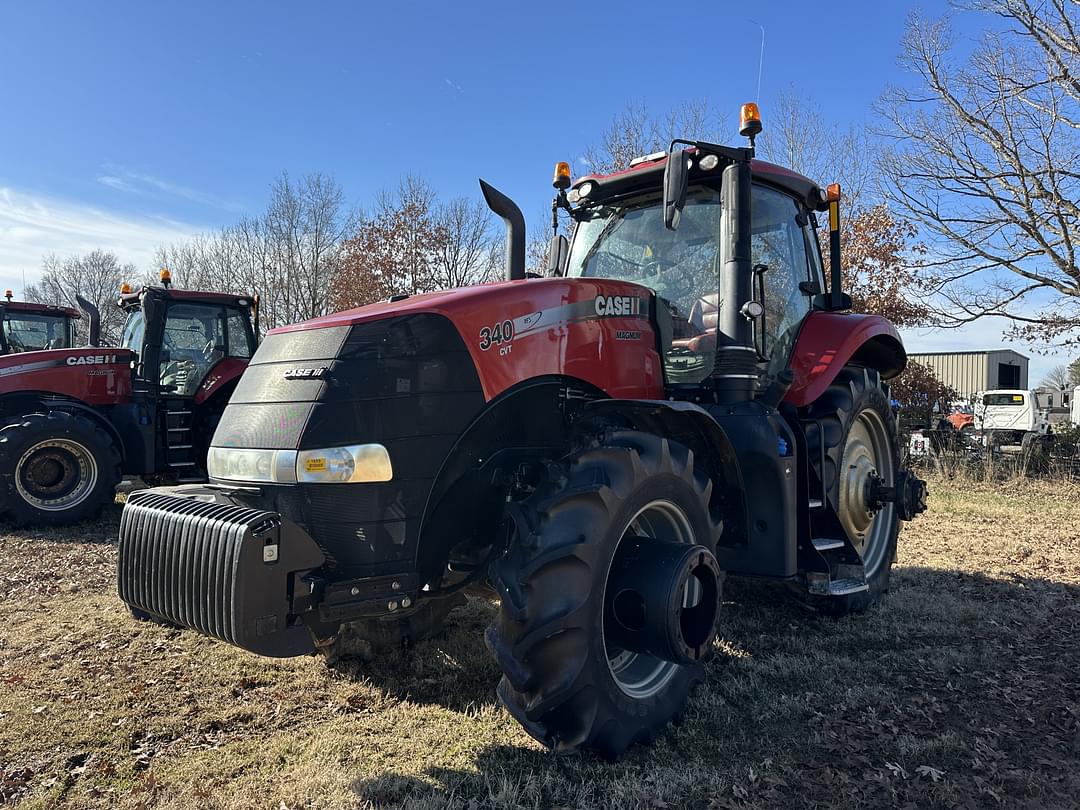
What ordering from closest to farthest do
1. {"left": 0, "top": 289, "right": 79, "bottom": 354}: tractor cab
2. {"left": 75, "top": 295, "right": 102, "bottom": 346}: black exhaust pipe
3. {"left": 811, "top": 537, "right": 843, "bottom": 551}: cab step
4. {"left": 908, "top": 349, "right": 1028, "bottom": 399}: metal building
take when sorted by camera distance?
{"left": 811, "top": 537, "right": 843, "bottom": 551}: cab step < {"left": 75, "top": 295, "right": 102, "bottom": 346}: black exhaust pipe < {"left": 0, "top": 289, "right": 79, "bottom": 354}: tractor cab < {"left": 908, "top": 349, "right": 1028, "bottom": 399}: metal building

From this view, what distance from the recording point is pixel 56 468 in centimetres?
812

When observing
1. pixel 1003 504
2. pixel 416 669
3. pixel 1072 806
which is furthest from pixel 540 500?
pixel 1003 504

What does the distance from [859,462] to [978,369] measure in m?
36.4

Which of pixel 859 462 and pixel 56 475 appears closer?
pixel 859 462

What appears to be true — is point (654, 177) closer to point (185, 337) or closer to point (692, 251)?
point (692, 251)

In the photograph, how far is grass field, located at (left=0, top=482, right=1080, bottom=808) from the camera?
2.78m

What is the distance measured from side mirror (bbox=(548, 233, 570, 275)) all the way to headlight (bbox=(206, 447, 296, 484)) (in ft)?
7.94

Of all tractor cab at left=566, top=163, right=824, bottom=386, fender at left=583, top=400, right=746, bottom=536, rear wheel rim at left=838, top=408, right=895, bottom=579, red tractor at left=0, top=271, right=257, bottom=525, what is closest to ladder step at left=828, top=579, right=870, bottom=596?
rear wheel rim at left=838, top=408, right=895, bottom=579

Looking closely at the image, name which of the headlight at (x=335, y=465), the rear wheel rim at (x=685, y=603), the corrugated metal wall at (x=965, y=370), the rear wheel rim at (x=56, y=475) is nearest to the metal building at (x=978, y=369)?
the corrugated metal wall at (x=965, y=370)

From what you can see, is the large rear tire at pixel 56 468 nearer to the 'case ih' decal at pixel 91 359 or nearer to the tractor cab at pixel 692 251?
the 'case ih' decal at pixel 91 359

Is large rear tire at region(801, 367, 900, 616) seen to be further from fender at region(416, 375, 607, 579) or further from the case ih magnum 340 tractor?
fender at region(416, 375, 607, 579)

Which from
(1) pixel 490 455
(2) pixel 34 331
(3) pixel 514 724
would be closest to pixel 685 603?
(3) pixel 514 724

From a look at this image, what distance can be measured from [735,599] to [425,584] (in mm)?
2934

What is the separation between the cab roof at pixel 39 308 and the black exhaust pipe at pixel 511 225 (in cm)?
943
